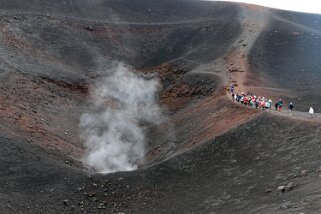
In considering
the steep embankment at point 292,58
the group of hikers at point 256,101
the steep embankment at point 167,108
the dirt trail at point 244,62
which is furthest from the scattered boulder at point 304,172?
the steep embankment at point 292,58

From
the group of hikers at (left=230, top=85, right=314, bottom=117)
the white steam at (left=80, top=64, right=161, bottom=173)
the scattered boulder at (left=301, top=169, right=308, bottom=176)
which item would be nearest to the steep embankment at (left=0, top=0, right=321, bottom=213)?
the scattered boulder at (left=301, top=169, right=308, bottom=176)

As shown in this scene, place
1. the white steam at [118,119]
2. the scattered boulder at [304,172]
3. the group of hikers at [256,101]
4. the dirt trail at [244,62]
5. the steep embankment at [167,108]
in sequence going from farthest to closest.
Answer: the dirt trail at [244,62]
the white steam at [118,119]
the group of hikers at [256,101]
the steep embankment at [167,108]
the scattered boulder at [304,172]

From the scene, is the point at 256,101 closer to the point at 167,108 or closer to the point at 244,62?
the point at 167,108

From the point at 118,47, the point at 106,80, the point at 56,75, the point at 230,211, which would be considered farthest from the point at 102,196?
the point at 118,47

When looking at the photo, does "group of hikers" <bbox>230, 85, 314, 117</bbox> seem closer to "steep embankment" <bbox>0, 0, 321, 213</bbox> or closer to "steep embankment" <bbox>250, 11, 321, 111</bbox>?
"steep embankment" <bbox>0, 0, 321, 213</bbox>

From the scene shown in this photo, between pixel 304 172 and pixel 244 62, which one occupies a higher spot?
pixel 244 62

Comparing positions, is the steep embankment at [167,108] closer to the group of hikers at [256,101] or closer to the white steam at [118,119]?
the group of hikers at [256,101]

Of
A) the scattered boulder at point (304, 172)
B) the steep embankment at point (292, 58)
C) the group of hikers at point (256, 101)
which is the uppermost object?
the steep embankment at point (292, 58)

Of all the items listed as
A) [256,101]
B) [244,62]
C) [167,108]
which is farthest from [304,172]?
[244,62]

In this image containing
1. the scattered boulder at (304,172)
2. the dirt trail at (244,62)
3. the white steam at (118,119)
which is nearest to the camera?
the scattered boulder at (304,172)
